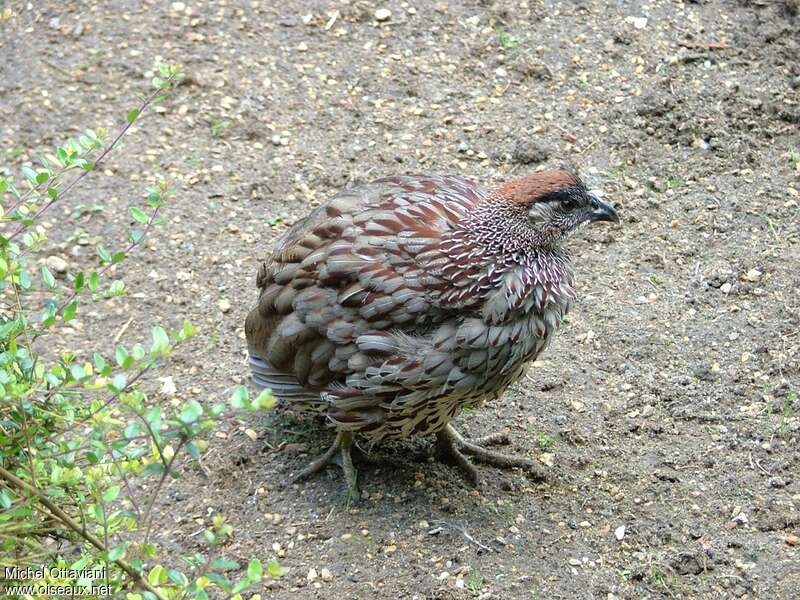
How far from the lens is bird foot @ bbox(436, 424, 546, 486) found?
201 inches

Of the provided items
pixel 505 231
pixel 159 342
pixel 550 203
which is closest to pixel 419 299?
pixel 505 231

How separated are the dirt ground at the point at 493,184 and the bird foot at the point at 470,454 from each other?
75 mm

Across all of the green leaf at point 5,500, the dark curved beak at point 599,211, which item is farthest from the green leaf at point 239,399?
the dark curved beak at point 599,211

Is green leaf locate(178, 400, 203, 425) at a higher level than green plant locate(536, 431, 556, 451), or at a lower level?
higher

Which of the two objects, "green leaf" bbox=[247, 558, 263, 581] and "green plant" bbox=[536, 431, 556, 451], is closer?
"green leaf" bbox=[247, 558, 263, 581]

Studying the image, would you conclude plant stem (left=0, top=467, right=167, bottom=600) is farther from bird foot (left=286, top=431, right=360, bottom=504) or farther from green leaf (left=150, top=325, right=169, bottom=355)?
bird foot (left=286, top=431, right=360, bottom=504)

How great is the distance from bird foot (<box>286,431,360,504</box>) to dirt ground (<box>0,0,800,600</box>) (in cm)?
7

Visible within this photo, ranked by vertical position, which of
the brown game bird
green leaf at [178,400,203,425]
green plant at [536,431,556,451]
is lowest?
green plant at [536,431,556,451]

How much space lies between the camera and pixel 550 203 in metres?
4.79

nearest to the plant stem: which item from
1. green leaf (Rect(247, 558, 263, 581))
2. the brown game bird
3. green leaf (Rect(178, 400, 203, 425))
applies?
green leaf (Rect(247, 558, 263, 581))

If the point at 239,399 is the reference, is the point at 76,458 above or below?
below

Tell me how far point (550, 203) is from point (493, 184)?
1.93 meters

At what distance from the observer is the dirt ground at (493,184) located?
4.74 metres

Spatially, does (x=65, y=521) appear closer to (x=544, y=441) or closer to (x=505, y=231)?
(x=505, y=231)
